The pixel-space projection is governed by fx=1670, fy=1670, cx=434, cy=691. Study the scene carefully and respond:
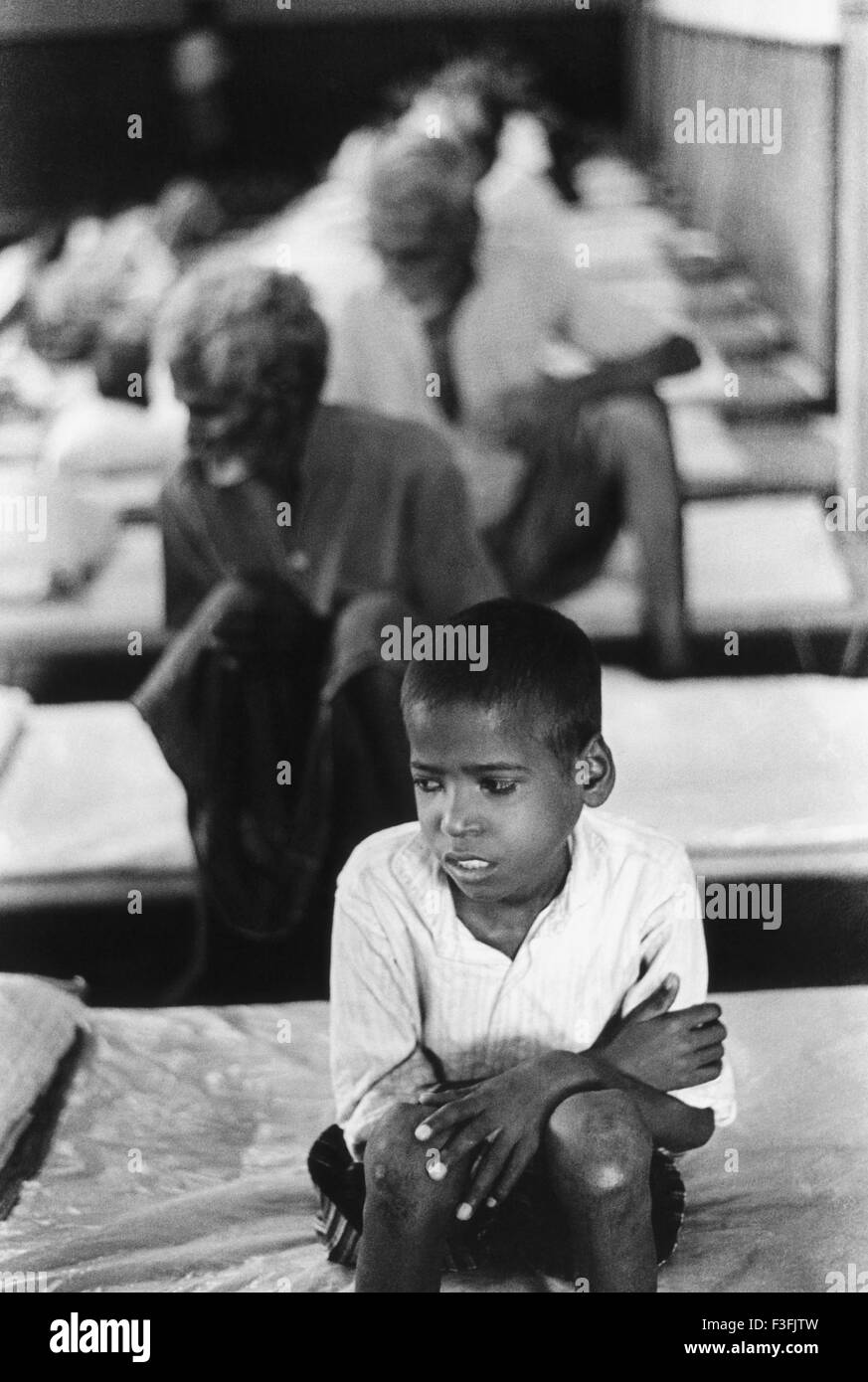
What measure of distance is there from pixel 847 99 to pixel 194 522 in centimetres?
87

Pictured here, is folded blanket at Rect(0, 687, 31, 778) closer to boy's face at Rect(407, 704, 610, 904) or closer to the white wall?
boy's face at Rect(407, 704, 610, 904)

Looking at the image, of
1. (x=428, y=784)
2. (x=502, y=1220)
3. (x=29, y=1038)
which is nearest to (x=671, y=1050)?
(x=502, y=1220)

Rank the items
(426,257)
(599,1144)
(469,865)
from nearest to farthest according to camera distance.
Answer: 1. (599,1144)
2. (469,865)
3. (426,257)

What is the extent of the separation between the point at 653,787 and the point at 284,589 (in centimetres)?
48

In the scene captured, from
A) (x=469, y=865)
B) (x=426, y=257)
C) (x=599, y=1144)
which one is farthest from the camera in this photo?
(x=426, y=257)

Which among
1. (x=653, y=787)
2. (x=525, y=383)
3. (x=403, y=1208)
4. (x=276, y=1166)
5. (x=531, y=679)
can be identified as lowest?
(x=276, y=1166)

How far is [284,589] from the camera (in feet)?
6.29

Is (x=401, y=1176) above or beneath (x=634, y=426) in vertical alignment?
beneath

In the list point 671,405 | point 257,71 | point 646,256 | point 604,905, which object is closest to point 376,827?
point 604,905

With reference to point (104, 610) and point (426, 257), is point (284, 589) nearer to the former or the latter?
point (104, 610)

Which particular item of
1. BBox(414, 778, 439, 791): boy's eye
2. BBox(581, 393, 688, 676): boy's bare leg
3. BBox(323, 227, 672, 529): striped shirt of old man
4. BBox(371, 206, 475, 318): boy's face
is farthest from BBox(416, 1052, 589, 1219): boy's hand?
BBox(371, 206, 475, 318): boy's face

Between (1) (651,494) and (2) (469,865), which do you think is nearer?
(2) (469,865)

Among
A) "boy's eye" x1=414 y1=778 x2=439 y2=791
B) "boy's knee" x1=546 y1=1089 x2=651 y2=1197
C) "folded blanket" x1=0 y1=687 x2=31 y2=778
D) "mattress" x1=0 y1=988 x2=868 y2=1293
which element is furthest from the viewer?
"folded blanket" x1=0 y1=687 x2=31 y2=778

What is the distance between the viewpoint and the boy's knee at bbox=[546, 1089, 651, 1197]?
62.8 inches
